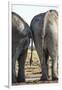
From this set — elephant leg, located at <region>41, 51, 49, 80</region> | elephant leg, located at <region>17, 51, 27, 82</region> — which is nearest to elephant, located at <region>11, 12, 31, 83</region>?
elephant leg, located at <region>17, 51, 27, 82</region>

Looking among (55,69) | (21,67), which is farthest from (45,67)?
(21,67)

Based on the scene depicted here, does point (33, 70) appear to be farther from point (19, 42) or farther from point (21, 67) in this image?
point (19, 42)

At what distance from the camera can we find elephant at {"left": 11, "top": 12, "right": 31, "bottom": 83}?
176 cm

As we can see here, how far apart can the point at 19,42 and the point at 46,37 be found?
0.24 meters

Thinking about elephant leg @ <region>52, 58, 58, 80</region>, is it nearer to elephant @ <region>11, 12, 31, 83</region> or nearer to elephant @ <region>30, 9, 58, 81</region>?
elephant @ <region>30, 9, 58, 81</region>

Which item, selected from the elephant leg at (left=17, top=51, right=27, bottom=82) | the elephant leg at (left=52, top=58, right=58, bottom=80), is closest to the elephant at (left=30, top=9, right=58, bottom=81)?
the elephant leg at (left=52, top=58, right=58, bottom=80)

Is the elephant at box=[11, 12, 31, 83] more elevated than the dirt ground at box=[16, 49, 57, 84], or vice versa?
the elephant at box=[11, 12, 31, 83]

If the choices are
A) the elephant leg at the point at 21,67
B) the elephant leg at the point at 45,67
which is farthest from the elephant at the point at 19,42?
the elephant leg at the point at 45,67

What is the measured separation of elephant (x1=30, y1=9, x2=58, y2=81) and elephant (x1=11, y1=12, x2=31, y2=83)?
61 millimetres

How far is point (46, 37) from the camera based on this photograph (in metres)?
1.83

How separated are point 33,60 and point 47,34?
25 centimetres

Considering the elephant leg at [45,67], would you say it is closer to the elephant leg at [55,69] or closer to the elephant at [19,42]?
the elephant leg at [55,69]

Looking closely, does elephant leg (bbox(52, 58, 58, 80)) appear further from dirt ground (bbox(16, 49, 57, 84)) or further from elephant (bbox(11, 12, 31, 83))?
elephant (bbox(11, 12, 31, 83))

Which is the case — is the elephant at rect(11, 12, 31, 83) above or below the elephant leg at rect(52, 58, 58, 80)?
above
